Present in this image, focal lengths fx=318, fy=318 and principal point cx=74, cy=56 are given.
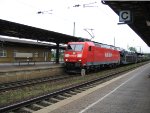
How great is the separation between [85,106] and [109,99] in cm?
209

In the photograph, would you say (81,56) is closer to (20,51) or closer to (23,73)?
(23,73)

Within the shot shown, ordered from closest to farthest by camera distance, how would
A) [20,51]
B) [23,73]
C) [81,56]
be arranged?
[23,73] < [81,56] < [20,51]

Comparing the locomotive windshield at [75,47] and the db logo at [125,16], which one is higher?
the db logo at [125,16]

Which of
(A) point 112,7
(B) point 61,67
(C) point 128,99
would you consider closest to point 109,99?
(C) point 128,99

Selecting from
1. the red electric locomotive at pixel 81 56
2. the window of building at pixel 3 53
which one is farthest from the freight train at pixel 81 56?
the window of building at pixel 3 53

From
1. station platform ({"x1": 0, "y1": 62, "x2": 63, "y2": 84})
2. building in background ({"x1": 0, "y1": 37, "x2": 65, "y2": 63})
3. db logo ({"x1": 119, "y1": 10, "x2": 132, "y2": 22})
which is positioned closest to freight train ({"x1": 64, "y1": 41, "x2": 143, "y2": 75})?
station platform ({"x1": 0, "y1": 62, "x2": 63, "y2": 84})

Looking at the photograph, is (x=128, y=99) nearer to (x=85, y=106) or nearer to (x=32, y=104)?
(x=85, y=106)

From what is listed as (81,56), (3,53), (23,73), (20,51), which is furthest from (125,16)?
(20,51)

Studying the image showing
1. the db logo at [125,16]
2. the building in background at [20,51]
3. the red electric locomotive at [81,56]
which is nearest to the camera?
the db logo at [125,16]

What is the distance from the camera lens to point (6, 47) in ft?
132

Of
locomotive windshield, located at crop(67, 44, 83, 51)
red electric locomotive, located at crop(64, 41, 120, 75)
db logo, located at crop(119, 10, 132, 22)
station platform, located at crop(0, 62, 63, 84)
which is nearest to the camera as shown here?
db logo, located at crop(119, 10, 132, 22)

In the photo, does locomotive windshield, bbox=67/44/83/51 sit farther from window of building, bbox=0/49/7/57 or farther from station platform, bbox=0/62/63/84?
window of building, bbox=0/49/7/57

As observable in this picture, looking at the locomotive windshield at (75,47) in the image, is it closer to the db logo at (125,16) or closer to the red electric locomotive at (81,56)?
the red electric locomotive at (81,56)

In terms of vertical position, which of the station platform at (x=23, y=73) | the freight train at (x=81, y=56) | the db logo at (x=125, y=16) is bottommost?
the station platform at (x=23, y=73)
